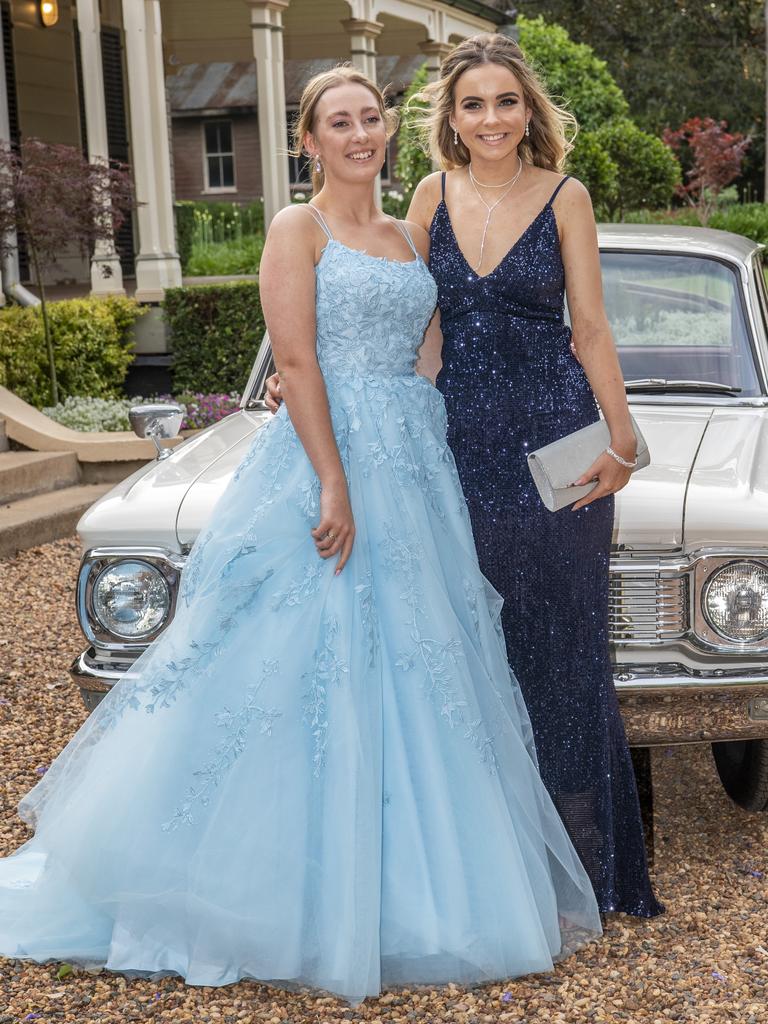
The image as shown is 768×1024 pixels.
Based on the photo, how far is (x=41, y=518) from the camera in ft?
25.6

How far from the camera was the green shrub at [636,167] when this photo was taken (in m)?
19.1

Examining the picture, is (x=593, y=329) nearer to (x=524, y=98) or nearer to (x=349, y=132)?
(x=524, y=98)

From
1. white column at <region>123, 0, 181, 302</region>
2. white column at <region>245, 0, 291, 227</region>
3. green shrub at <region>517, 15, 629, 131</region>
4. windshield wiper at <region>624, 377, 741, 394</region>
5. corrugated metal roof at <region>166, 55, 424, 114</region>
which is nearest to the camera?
windshield wiper at <region>624, 377, 741, 394</region>

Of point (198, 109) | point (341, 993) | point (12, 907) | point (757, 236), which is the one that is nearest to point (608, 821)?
point (341, 993)

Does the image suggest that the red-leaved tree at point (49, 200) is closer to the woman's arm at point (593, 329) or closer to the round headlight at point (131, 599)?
the round headlight at point (131, 599)

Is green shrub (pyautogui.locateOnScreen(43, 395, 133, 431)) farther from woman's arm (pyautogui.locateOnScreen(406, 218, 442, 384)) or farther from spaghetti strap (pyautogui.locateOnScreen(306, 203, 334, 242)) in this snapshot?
spaghetti strap (pyautogui.locateOnScreen(306, 203, 334, 242))

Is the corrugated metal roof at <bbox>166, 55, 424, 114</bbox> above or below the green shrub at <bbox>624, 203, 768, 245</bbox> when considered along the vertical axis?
above

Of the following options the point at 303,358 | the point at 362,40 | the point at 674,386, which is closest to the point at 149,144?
the point at 362,40

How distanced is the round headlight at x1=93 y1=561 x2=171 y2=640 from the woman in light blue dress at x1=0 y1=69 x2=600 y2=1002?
37cm

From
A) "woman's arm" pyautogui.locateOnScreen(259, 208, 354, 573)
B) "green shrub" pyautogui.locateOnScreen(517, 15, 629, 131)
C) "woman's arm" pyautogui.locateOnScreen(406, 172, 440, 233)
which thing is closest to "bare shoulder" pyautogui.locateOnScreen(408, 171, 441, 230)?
"woman's arm" pyautogui.locateOnScreen(406, 172, 440, 233)

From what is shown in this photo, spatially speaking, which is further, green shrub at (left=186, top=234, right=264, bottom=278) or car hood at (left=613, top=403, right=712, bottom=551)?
green shrub at (left=186, top=234, right=264, bottom=278)

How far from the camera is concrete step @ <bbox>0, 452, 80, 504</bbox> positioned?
825 cm

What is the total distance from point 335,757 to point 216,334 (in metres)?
8.42

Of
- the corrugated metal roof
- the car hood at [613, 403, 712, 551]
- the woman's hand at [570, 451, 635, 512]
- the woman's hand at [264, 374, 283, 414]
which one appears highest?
the corrugated metal roof
